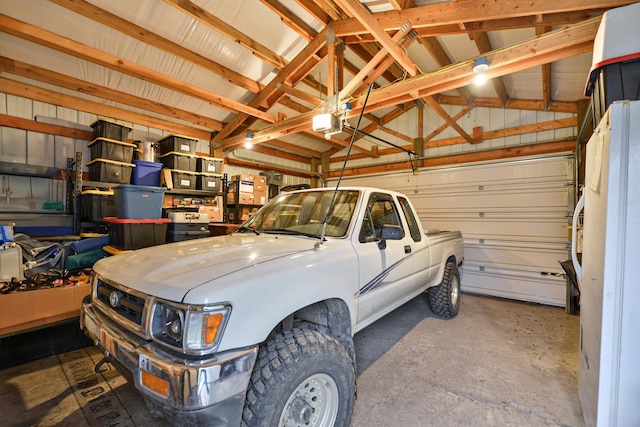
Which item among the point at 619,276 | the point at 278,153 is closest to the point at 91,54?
the point at 278,153

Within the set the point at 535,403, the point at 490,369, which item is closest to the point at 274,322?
the point at 535,403

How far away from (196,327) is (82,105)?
18.9 ft

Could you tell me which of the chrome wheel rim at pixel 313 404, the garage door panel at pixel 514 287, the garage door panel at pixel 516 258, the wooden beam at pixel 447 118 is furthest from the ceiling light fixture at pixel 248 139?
the garage door panel at pixel 514 287

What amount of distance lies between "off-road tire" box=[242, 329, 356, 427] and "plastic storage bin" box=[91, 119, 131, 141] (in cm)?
487

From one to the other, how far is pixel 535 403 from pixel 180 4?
18.6 ft

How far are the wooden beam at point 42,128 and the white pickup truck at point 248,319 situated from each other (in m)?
4.43

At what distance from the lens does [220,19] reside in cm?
384

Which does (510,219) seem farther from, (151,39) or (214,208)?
(151,39)

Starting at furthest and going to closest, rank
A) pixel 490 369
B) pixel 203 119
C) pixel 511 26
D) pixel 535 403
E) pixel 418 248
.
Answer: pixel 203 119, pixel 511 26, pixel 418 248, pixel 490 369, pixel 535 403

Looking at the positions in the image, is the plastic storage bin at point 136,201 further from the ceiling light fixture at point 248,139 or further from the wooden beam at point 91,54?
the ceiling light fixture at point 248,139

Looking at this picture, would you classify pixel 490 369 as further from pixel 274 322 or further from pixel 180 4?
pixel 180 4

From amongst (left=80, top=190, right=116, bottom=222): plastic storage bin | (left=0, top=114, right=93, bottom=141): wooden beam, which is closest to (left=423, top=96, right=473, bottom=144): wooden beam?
(left=80, top=190, right=116, bottom=222): plastic storage bin

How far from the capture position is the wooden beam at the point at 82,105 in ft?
13.7

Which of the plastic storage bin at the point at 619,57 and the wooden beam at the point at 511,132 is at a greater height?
the wooden beam at the point at 511,132
